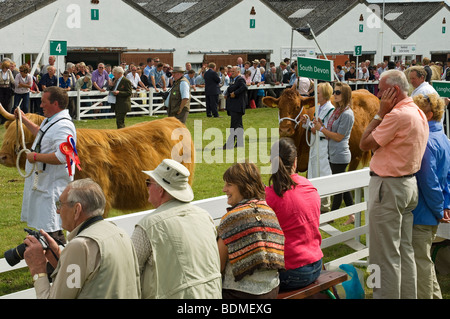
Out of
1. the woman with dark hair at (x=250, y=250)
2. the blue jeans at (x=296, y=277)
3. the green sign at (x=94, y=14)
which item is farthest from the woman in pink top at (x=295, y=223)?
the green sign at (x=94, y=14)

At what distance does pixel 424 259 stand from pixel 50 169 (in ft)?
12.5

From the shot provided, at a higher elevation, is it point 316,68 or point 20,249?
point 316,68

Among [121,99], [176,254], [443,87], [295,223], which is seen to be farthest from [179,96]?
[176,254]

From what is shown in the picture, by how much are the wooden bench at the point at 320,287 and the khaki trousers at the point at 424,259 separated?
3.36ft

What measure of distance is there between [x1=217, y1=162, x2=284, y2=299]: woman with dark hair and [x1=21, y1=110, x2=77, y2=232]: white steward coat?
7.72ft

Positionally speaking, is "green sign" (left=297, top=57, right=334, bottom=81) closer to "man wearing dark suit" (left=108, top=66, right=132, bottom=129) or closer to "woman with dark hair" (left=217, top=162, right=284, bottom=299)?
"woman with dark hair" (left=217, top=162, right=284, bottom=299)

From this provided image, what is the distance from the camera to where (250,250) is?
479 cm

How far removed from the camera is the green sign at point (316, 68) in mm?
9508

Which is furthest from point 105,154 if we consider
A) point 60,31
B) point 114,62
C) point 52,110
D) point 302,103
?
point 114,62

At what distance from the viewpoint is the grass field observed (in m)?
7.69

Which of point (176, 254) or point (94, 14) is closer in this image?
point (176, 254)

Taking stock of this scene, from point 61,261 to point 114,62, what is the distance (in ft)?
106

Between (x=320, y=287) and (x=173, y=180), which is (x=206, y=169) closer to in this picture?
(x=320, y=287)

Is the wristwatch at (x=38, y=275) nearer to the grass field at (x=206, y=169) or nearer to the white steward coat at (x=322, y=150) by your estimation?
the grass field at (x=206, y=169)
